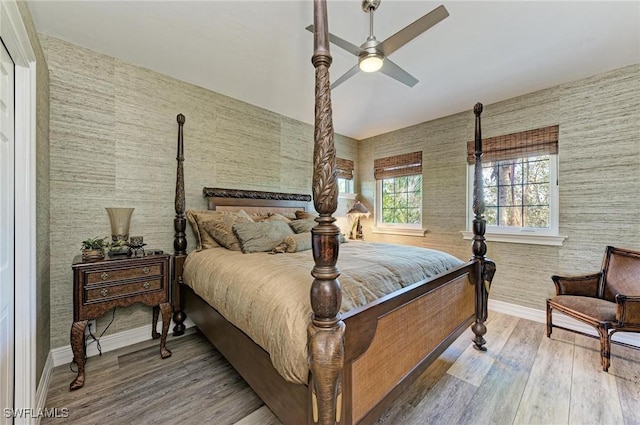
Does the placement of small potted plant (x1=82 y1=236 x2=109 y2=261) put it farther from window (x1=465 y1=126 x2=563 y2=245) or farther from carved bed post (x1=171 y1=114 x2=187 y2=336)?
window (x1=465 y1=126 x2=563 y2=245)

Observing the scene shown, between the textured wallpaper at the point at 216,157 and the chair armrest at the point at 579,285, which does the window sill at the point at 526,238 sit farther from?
the chair armrest at the point at 579,285

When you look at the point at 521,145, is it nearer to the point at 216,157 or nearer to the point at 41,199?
the point at 216,157

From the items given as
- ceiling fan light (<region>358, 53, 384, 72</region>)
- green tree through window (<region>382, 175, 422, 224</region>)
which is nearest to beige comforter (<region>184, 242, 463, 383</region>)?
ceiling fan light (<region>358, 53, 384, 72</region>)

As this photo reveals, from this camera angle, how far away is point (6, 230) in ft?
4.52

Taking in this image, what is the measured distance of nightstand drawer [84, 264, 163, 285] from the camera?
1823 mm

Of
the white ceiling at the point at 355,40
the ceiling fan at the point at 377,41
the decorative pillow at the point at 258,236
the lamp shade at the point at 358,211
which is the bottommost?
the decorative pillow at the point at 258,236

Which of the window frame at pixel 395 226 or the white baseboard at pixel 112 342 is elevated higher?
the window frame at pixel 395 226

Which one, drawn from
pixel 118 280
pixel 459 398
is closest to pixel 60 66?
pixel 118 280

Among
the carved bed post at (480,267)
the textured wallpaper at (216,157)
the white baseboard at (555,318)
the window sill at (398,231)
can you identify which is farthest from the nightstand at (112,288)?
the white baseboard at (555,318)

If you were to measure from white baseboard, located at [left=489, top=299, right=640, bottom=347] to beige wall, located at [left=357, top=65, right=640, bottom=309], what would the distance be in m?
0.09

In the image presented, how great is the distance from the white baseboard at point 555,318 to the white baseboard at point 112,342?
396 centimetres

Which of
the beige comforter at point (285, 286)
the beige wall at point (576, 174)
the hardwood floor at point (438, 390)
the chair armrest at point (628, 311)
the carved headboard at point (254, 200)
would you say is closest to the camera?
the beige comforter at point (285, 286)

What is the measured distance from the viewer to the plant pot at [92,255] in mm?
1861

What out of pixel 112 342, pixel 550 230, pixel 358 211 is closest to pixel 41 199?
pixel 112 342
